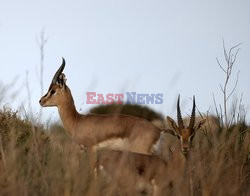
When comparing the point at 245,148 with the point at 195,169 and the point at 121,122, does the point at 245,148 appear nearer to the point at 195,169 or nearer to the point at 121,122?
the point at 195,169

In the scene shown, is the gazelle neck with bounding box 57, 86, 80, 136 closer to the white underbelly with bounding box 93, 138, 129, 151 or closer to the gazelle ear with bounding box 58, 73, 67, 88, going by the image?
the gazelle ear with bounding box 58, 73, 67, 88

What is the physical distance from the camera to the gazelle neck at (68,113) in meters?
12.1

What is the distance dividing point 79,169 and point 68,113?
6236 millimetres

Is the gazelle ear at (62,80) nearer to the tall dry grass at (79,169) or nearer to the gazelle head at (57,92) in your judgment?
the gazelle head at (57,92)

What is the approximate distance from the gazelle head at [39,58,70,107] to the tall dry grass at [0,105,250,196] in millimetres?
1205

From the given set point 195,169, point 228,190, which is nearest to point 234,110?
point 195,169

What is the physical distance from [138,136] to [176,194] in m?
4.18

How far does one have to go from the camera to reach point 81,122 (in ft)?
39.0

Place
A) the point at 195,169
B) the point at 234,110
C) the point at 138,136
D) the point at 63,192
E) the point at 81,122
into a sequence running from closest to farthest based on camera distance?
the point at 63,192, the point at 195,169, the point at 234,110, the point at 138,136, the point at 81,122

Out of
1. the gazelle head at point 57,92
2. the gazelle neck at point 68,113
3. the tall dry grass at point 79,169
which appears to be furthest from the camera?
the gazelle neck at point 68,113

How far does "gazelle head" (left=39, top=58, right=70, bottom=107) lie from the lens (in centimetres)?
1181

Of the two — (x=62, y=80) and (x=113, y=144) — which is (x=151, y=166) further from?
(x=62, y=80)

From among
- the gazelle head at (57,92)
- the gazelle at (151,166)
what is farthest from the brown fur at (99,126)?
the gazelle at (151,166)

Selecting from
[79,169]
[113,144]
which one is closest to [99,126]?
[113,144]
